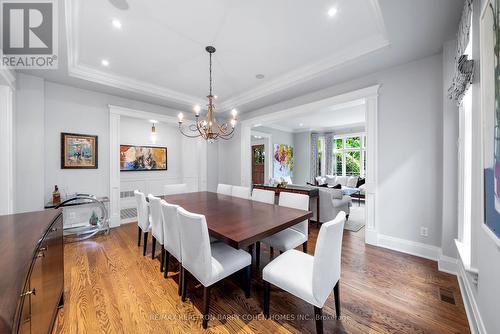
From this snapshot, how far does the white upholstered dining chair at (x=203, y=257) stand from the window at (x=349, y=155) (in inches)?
290

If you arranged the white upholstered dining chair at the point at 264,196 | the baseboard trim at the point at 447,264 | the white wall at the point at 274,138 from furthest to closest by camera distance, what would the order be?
1. the white wall at the point at 274,138
2. the white upholstered dining chair at the point at 264,196
3. the baseboard trim at the point at 447,264

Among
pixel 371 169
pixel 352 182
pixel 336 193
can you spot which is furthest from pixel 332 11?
pixel 352 182

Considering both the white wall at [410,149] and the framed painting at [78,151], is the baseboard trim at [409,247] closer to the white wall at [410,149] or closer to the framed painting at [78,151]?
the white wall at [410,149]

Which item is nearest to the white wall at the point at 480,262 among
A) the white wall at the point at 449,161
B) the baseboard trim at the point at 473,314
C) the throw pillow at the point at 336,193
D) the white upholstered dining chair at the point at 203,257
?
the baseboard trim at the point at 473,314

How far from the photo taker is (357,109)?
5578 millimetres

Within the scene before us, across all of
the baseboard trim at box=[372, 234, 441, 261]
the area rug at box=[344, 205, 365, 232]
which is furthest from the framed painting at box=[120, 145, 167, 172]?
the baseboard trim at box=[372, 234, 441, 261]

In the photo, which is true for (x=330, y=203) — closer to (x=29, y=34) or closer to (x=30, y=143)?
(x=29, y=34)

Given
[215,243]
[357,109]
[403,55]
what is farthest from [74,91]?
[357,109]

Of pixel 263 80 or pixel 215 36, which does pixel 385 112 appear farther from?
pixel 215 36

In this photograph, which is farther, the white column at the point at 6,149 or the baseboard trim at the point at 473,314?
the white column at the point at 6,149

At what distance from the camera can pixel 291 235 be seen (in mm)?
2264

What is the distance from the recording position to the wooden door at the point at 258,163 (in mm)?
8086

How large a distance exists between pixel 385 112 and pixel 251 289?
3005 millimetres

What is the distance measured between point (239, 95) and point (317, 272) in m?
3.82
